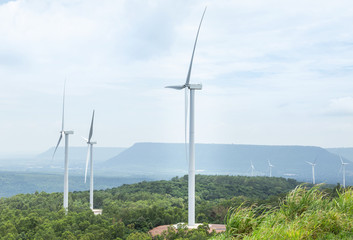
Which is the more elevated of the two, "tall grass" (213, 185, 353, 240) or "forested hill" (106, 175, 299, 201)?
"tall grass" (213, 185, 353, 240)

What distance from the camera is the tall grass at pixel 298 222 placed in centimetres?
1270

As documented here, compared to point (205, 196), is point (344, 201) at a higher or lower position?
higher

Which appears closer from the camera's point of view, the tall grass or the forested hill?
the tall grass

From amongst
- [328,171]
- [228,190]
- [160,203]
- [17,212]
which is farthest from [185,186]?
[328,171]

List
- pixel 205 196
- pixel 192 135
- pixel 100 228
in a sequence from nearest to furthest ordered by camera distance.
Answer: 1. pixel 192 135
2. pixel 100 228
3. pixel 205 196

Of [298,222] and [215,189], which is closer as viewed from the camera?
[298,222]

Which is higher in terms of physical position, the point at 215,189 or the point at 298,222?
the point at 298,222

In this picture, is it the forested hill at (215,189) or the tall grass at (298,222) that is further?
the forested hill at (215,189)

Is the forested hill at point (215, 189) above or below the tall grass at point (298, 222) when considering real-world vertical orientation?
below

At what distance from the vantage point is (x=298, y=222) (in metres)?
13.8

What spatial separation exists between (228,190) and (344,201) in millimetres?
60230

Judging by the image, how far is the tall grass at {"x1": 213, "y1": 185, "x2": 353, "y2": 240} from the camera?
12.7m

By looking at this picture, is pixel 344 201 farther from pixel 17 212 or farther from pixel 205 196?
pixel 205 196

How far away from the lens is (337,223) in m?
14.1
